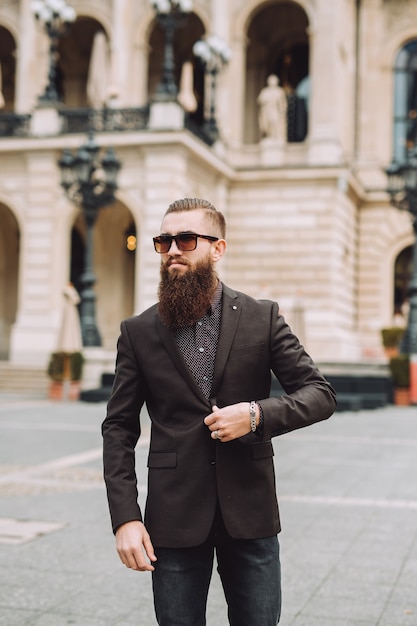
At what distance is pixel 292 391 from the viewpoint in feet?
9.40

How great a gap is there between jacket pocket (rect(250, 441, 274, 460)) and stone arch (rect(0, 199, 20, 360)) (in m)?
28.9

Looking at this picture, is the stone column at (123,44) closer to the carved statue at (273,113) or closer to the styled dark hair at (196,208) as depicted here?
the carved statue at (273,113)

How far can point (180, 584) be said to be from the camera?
2.79 m

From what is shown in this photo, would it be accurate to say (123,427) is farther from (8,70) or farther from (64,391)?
(8,70)

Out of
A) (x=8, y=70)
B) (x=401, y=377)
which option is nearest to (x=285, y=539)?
(x=401, y=377)

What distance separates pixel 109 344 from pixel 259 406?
27720 millimetres

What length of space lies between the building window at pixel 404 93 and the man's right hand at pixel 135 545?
32850 mm

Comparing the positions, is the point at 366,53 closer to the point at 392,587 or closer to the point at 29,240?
the point at 29,240

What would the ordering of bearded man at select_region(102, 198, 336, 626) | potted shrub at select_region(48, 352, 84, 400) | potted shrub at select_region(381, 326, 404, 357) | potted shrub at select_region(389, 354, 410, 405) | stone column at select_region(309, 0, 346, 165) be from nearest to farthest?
1. bearded man at select_region(102, 198, 336, 626)
2. potted shrub at select_region(48, 352, 84, 400)
3. potted shrub at select_region(389, 354, 410, 405)
4. potted shrub at select_region(381, 326, 404, 357)
5. stone column at select_region(309, 0, 346, 165)

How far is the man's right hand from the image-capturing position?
8.79 feet

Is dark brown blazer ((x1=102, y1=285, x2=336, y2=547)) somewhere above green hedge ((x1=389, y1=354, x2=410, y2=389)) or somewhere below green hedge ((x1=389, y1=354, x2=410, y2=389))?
above

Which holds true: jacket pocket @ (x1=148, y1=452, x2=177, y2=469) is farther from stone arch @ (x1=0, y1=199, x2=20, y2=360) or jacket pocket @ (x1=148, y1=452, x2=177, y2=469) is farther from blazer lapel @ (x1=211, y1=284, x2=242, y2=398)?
stone arch @ (x1=0, y1=199, x2=20, y2=360)

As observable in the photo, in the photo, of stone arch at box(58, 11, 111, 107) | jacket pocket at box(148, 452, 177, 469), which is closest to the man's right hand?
jacket pocket at box(148, 452, 177, 469)

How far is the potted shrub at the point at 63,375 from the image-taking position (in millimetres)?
19891
